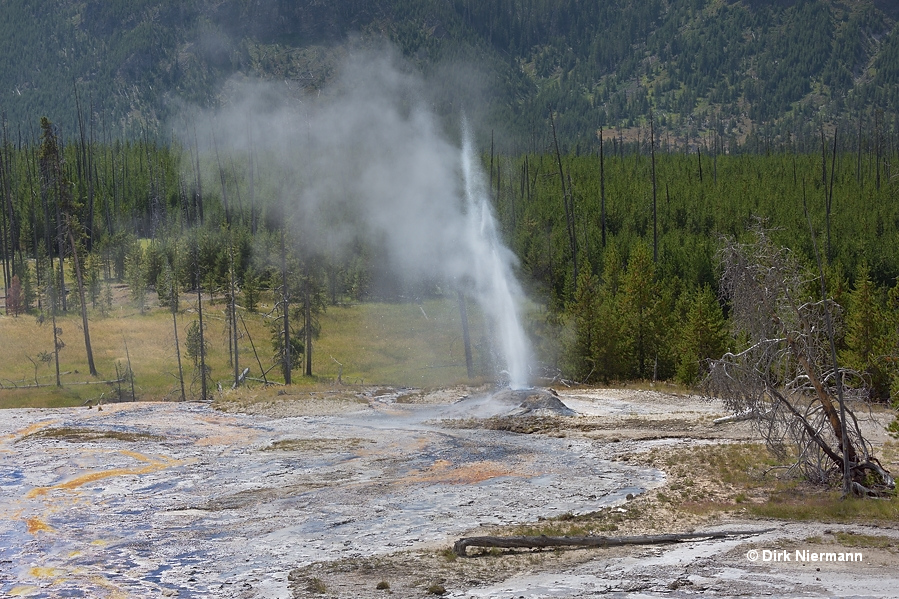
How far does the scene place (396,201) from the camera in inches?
3179

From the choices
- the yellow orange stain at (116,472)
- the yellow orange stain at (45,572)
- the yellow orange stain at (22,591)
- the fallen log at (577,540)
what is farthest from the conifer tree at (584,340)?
the yellow orange stain at (22,591)

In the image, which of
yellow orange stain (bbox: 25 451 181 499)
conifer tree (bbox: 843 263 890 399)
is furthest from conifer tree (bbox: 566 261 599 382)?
yellow orange stain (bbox: 25 451 181 499)

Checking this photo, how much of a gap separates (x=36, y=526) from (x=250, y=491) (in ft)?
19.1

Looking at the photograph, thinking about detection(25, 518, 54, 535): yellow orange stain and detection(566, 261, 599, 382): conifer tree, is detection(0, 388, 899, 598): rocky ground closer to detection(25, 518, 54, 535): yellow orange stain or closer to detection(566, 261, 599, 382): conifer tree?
detection(25, 518, 54, 535): yellow orange stain

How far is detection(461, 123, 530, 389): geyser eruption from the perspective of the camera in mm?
50344

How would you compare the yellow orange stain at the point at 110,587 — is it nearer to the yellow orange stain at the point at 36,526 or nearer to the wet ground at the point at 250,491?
the wet ground at the point at 250,491

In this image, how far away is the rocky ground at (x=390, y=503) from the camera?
18.8m

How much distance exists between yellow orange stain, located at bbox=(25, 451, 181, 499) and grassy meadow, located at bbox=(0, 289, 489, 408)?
2186cm

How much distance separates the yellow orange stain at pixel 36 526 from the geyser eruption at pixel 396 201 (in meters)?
24.2

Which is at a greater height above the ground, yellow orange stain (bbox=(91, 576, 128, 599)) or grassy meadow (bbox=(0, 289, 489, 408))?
grassy meadow (bbox=(0, 289, 489, 408))

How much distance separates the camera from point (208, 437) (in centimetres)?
3606

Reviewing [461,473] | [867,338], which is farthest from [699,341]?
[461,473]

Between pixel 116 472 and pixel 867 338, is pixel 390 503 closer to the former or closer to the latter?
pixel 116 472

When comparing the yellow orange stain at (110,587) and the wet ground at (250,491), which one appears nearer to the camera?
the yellow orange stain at (110,587)
